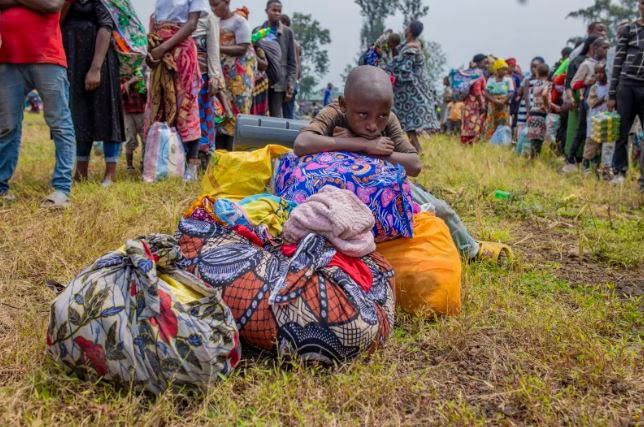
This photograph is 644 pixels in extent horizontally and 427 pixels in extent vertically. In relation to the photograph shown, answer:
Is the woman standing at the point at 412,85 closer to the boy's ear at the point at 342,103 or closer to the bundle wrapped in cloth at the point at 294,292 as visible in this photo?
the boy's ear at the point at 342,103

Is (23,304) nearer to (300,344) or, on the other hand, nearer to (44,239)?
(44,239)

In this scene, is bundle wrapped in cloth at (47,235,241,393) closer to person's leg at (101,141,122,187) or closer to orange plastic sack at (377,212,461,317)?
orange plastic sack at (377,212,461,317)

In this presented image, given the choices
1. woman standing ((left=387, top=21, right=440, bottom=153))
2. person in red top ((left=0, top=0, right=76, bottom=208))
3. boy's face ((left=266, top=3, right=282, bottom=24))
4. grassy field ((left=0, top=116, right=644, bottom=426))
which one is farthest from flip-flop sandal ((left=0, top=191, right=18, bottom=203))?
woman standing ((left=387, top=21, right=440, bottom=153))

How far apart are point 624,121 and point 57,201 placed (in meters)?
5.60

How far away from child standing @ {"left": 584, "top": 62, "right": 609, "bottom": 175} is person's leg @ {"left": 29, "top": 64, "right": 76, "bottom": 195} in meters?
5.48

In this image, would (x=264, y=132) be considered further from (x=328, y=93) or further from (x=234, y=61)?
(x=328, y=93)

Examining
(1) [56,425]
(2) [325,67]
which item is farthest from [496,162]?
(2) [325,67]

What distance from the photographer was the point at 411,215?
2.47m

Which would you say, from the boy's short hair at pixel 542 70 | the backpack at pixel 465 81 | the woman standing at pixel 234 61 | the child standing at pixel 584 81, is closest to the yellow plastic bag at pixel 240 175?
the woman standing at pixel 234 61

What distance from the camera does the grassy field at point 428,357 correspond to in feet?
5.33

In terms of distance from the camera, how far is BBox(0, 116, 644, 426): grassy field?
1625mm

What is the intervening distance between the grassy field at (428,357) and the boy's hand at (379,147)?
72 cm

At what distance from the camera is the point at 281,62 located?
732 cm

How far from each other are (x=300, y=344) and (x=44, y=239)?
67.3 inches
